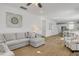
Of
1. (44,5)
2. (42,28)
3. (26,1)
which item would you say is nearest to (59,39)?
(42,28)

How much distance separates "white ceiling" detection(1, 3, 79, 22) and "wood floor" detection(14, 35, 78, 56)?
1.31ft

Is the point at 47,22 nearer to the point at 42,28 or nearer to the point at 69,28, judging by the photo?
the point at 42,28

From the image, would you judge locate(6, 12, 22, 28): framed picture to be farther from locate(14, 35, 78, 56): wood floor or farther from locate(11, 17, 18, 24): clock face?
locate(14, 35, 78, 56): wood floor

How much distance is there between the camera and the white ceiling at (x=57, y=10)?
7.22ft

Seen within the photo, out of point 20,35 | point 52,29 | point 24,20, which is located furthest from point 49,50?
point 24,20

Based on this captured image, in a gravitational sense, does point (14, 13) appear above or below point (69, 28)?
above

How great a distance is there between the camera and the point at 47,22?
7.51 feet

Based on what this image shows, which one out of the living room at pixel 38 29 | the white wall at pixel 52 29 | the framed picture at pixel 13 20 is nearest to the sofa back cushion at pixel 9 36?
the living room at pixel 38 29

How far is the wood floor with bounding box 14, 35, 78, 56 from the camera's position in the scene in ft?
7.35

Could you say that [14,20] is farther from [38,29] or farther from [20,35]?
[38,29]

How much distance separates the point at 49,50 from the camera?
2.25 metres

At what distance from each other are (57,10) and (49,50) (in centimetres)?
78

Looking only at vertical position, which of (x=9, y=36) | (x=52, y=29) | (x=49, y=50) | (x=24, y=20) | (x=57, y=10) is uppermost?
(x=57, y=10)

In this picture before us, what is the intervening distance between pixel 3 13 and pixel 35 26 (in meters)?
0.64
